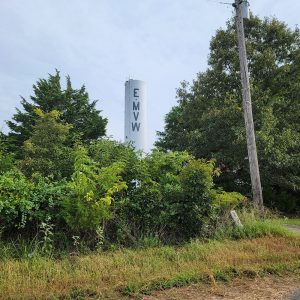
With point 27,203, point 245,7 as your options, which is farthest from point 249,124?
point 27,203

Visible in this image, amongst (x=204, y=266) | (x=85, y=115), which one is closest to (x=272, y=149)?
(x=204, y=266)

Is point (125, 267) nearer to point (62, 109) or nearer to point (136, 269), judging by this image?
point (136, 269)

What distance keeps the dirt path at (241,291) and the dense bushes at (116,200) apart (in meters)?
2.19

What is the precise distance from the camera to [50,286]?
543 centimetres

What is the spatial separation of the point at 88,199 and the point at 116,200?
4.49 ft

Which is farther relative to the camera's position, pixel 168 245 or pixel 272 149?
pixel 272 149

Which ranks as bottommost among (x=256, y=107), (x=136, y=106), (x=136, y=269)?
(x=136, y=269)

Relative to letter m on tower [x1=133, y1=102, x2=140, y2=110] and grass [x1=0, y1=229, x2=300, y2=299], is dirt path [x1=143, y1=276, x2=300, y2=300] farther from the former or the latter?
letter m on tower [x1=133, y1=102, x2=140, y2=110]

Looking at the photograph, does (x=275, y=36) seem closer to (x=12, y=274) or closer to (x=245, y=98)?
(x=245, y=98)

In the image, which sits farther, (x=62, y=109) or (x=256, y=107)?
(x=62, y=109)

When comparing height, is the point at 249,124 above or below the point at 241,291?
above

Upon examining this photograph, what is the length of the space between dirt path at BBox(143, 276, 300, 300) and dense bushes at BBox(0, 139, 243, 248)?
219 centimetres

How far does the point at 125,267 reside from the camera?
20.8 feet

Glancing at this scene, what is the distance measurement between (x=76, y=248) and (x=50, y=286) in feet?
5.76
